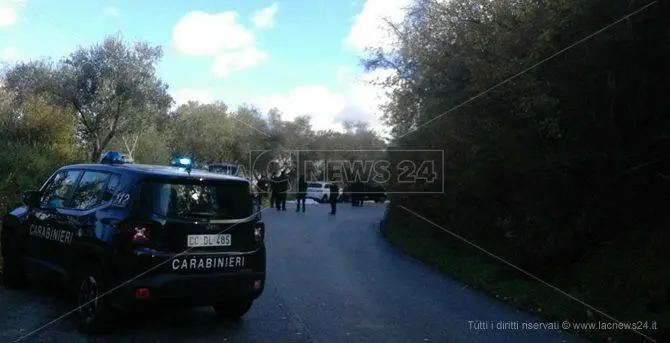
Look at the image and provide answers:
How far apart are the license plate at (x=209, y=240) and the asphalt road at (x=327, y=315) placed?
959 mm

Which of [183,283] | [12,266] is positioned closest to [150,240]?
[183,283]

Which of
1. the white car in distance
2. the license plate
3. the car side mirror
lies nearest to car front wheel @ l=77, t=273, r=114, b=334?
the license plate

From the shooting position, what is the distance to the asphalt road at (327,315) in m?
6.04

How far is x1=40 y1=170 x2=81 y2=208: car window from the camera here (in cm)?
683

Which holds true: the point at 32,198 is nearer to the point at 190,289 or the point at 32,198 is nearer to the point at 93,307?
the point at 93,307

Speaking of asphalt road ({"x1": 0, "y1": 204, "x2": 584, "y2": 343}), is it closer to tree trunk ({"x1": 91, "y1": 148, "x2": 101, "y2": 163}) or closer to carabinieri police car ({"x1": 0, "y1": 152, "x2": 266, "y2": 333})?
carabinieri police car ({"x1": 0, "y1": 152, "x2": 266, "y2": 333})

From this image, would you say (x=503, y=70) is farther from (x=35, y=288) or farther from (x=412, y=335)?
(x=35, y=288)

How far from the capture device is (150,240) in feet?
18.5

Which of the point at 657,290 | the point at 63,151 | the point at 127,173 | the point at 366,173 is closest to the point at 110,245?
the point at 127,173

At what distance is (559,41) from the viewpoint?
338 inches

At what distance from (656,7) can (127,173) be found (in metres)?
6.62

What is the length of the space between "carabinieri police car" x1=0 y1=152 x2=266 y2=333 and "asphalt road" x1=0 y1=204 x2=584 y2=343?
379mm

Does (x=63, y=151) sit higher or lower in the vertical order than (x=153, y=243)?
higher

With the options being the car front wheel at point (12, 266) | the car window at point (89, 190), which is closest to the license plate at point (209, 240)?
the car window at point (89, 190)
